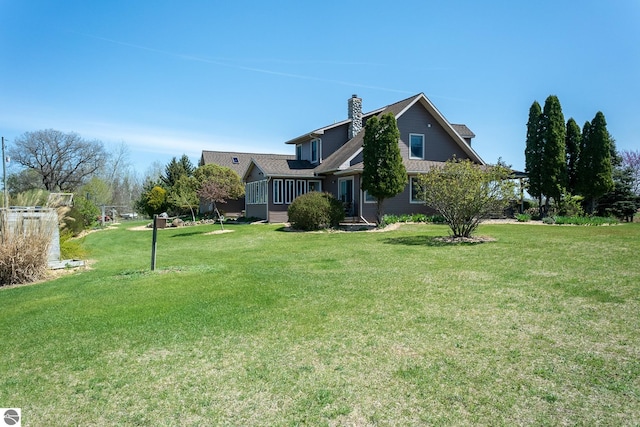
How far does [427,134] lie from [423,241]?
40.7 ft

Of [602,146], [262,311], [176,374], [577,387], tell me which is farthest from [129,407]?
[602,146]

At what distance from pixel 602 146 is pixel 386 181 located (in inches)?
517

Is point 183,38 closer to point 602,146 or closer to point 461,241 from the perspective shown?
point 461,241

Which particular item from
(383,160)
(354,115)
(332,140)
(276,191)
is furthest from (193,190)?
(383,160)

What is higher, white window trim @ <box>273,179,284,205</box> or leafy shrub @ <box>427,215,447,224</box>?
white window trim @ <box>273,179,284,205</box>

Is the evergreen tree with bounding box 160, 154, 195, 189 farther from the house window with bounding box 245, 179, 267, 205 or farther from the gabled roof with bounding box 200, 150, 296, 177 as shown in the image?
the house window with bounding box 245, 179, 267, 205

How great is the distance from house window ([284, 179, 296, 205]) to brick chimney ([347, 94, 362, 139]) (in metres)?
5.16

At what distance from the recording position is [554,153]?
23.1 metres

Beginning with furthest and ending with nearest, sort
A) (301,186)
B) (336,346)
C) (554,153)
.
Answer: (301,186) → (554,153) → (336,346)

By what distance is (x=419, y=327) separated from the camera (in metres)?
5.24

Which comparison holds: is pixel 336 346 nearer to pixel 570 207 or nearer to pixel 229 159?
pixel 570 207

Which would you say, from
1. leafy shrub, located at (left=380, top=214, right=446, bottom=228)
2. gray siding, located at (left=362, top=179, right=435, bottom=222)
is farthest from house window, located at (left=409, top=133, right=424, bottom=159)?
leafy shrub, located at (left=380, top=214, right=446, bottom=228)

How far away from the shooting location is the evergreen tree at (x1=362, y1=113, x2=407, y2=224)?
18875mm

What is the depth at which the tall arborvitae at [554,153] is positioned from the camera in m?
23.1
